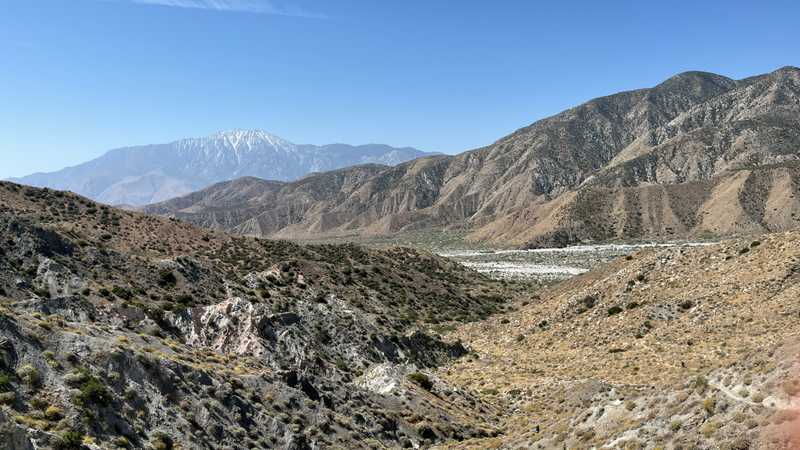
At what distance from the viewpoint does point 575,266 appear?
103 m

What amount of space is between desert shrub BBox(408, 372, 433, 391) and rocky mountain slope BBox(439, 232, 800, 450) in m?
3.37

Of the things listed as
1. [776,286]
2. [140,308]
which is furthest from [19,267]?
[776,286]

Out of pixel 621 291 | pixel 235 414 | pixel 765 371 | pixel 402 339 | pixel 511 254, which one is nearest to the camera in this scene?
pixel 765 371

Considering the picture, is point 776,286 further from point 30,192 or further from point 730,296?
point 30,192

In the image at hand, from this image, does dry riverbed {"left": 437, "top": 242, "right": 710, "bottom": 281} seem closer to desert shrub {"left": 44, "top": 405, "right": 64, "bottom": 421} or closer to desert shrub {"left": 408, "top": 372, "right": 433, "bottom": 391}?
desert shrub {"left": 408, "top": 372, "right": 433, "bottom": 391}

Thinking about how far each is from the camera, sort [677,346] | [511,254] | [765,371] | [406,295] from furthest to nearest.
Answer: [511,254] → [406,295] → [677,346] → [765,371]

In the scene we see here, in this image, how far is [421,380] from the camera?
1137 inches

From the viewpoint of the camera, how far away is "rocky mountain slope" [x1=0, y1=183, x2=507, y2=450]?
17109 mm

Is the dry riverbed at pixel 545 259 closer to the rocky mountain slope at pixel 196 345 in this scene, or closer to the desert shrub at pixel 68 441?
the rocky mountain slope at pixel 196 345

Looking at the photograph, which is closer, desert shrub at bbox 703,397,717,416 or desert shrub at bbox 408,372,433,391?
desert shrub at bbox 703,397,717,416

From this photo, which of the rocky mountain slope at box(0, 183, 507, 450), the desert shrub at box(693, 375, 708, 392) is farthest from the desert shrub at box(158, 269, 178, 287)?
the desert shrub at box(693, 375, 708, 392)

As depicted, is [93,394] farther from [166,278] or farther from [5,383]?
[166,278]

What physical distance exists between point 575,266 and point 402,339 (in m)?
70.7

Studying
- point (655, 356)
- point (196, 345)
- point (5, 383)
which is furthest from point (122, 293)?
point (655, 356)
